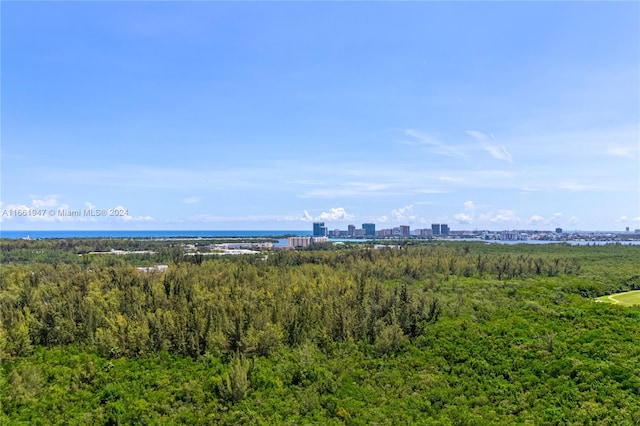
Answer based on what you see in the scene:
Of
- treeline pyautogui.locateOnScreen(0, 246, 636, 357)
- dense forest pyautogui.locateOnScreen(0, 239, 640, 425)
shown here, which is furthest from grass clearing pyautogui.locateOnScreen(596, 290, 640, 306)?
treeline pyautogui.locateOnScreen(0, 246, 636, 357)

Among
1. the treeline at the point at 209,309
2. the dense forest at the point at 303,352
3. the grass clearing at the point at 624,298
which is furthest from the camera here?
the grass clearing at the point at 624,298

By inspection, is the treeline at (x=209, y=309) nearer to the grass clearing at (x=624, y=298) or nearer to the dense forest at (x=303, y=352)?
the dense forest at (x=303, y=352)

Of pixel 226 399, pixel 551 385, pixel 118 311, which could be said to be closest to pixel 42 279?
pixel 118 311

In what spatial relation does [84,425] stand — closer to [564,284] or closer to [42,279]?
[42,279]

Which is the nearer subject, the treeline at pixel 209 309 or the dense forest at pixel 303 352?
the dense forest at pixel 303 352

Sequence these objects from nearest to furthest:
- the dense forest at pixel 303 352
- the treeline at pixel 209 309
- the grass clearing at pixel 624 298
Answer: the dense forest at pixel 303 352, the treeline at pixel 209 309, the grass clearing at pixel 624 298

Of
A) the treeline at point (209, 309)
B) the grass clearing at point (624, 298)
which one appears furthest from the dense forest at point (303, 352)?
the grass clearing at point (624, 298)
